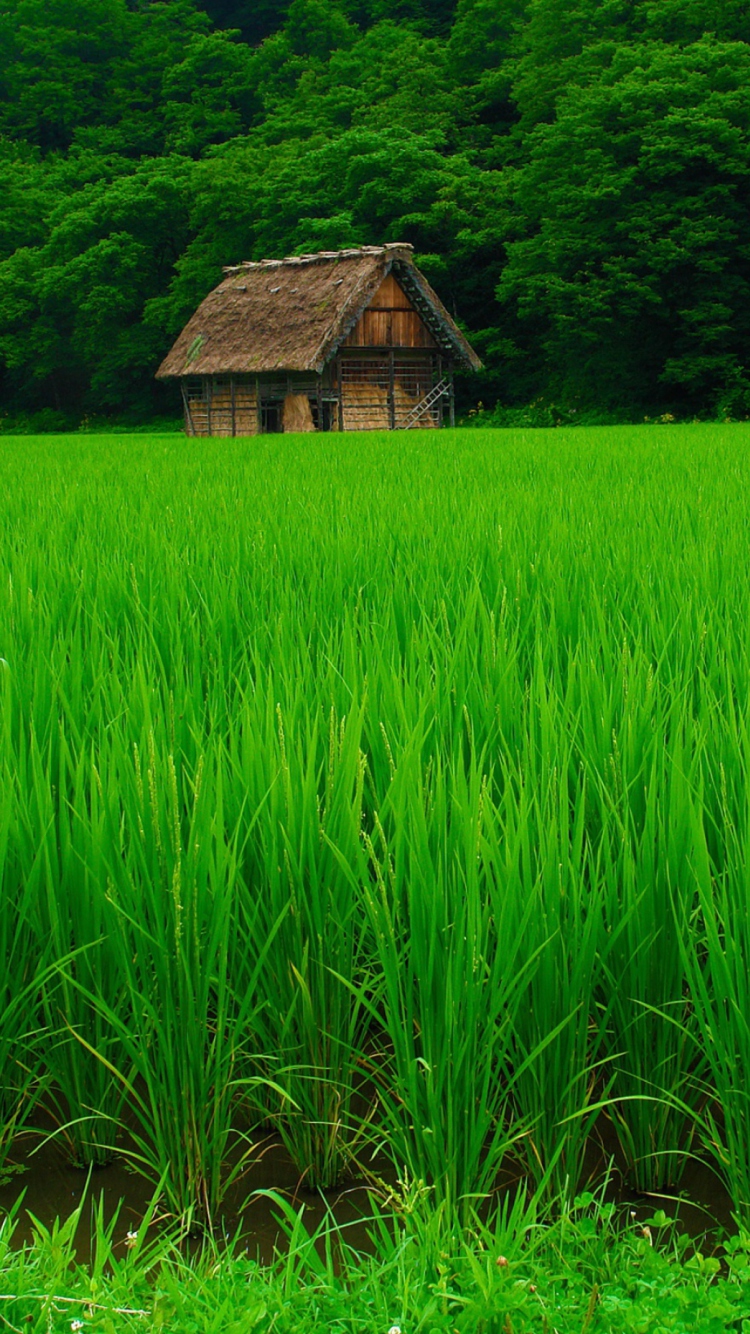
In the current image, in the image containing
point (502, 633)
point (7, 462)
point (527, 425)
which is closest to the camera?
point (502, 633)

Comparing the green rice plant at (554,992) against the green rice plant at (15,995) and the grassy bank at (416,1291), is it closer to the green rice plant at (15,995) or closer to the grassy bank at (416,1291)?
the grassy bank at (416,1291)

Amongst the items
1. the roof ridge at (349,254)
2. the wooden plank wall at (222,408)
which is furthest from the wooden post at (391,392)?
the wooden plank wall at (222,408)

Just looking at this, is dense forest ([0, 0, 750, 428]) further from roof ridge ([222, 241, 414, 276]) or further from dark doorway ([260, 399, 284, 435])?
dark doorway ([260, 399, 284, 435])

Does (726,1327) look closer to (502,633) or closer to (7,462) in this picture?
(502,633)

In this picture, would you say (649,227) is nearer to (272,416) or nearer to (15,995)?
(272,416)

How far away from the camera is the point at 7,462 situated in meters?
Result: 10.4

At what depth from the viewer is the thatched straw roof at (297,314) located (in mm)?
23594

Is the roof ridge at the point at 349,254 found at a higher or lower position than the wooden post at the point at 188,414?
higher

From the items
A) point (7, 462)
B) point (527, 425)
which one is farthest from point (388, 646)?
point (527, 425)

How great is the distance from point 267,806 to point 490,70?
122 ft

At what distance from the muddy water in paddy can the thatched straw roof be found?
22.2 m

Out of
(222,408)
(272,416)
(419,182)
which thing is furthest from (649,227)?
(222,408)

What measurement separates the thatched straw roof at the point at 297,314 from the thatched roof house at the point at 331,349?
3 centimetres

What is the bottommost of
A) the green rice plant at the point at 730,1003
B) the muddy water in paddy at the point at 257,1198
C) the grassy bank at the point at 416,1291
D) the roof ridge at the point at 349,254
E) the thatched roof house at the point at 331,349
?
the muddy water in paddy at the point at 257,1198
